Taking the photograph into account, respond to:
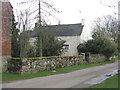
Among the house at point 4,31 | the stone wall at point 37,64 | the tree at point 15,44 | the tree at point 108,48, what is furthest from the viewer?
the tree at point 108,48

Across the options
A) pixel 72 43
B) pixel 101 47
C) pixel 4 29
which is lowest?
pixel 101 47

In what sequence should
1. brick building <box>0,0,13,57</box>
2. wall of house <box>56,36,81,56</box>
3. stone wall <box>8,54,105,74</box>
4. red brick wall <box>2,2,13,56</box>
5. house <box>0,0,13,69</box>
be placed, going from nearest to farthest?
1. stone wall <box>8,54,105,74</box>
2. house <box>0,0,13,69</box>
3. brick building <box>0,0,13,57</box>
4. red brick wall <box>2,2,13,56</box>
5. wall of house <box>56,36,81,56</box>

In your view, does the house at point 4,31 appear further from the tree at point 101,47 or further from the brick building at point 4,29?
the tree at point 101,47

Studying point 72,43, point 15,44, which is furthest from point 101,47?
point 15,44

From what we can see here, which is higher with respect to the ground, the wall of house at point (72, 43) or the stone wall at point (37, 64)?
the wall of house at point (72, 43)

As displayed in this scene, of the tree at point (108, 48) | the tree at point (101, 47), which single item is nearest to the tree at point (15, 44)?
the tree at point (101, 47)

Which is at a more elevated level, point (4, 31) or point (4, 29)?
point (4, 29)

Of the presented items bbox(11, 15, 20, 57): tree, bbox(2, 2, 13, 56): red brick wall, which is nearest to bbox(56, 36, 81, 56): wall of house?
bbox(11, 15, 20, 57): tree

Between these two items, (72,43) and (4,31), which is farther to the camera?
(72,43)

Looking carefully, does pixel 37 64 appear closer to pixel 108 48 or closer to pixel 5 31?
pixel 5 31

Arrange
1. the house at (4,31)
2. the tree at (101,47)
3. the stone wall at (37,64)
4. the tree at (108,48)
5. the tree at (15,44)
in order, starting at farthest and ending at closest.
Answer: the tree at (101,47), the tree at (108,48), the tree at (15,44), the house at (4,31), the stone wall at (37,64)

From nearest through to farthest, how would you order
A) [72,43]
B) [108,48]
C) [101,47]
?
[108,48] → [101,47] → [72,43]

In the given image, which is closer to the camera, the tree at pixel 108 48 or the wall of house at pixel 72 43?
the tree at pixel 108 48

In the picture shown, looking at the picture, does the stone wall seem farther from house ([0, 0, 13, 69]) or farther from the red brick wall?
the red brick wall
